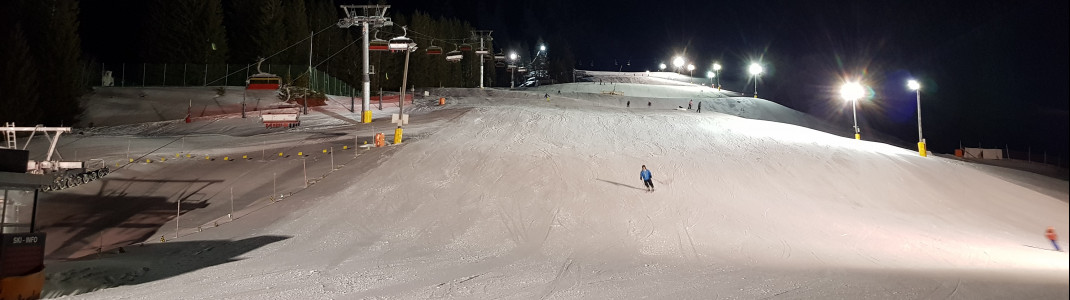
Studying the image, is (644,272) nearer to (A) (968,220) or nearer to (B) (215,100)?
(A) (968,220)

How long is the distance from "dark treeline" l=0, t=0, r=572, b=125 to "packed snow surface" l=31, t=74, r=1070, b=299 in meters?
11.3

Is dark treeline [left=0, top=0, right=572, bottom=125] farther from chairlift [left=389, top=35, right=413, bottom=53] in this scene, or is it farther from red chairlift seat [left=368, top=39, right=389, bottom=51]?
chairlift [left=389, top=35, right=413, bottom=53]

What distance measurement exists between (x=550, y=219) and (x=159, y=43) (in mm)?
56401

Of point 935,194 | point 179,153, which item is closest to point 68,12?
point 179,153

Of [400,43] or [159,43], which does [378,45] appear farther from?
[159,43]

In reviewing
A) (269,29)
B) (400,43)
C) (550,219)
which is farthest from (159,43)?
(550,219)

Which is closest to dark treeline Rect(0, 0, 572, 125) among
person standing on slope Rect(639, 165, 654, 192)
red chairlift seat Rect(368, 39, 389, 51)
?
red chairlift seat Rect(368, 39, 389, 51)

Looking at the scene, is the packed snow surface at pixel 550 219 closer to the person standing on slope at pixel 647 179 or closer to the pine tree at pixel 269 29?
the person standing on slope at pixel 647 179

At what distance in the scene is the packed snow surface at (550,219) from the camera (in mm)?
10922

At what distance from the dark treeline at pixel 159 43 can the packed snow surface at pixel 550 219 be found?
11278mm

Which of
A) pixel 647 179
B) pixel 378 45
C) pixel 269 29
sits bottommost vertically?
pixel 647 179

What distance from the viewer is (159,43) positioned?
2389 inches

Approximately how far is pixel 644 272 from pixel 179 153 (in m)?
21.4

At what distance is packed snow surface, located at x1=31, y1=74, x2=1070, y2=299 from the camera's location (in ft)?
35.8
